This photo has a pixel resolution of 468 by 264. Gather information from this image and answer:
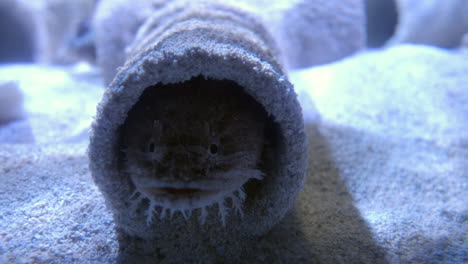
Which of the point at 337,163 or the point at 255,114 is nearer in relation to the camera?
the point at 255,114

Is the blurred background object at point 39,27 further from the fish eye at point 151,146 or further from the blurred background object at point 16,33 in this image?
the fish eye at point 151,146

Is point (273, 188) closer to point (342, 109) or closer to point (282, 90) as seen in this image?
point (282, 90)

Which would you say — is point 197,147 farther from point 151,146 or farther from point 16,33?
point 16,33

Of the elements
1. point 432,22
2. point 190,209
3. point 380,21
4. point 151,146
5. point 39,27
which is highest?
point 380,21

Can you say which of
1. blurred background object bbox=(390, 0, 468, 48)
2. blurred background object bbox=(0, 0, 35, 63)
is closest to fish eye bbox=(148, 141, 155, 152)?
blurred background object bbox=(390, 0, 468, 48)

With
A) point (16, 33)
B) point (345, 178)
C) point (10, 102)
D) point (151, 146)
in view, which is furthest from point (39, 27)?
point (345, 178)

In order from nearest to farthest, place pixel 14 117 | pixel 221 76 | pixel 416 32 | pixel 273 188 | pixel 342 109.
Result: 1. pixel 221 76
2. pixel 273 188
3. pixel 342 109
4. pixel 14 117
5. pixel 416 32

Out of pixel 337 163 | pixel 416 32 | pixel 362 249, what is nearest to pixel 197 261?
pixel 362 249
